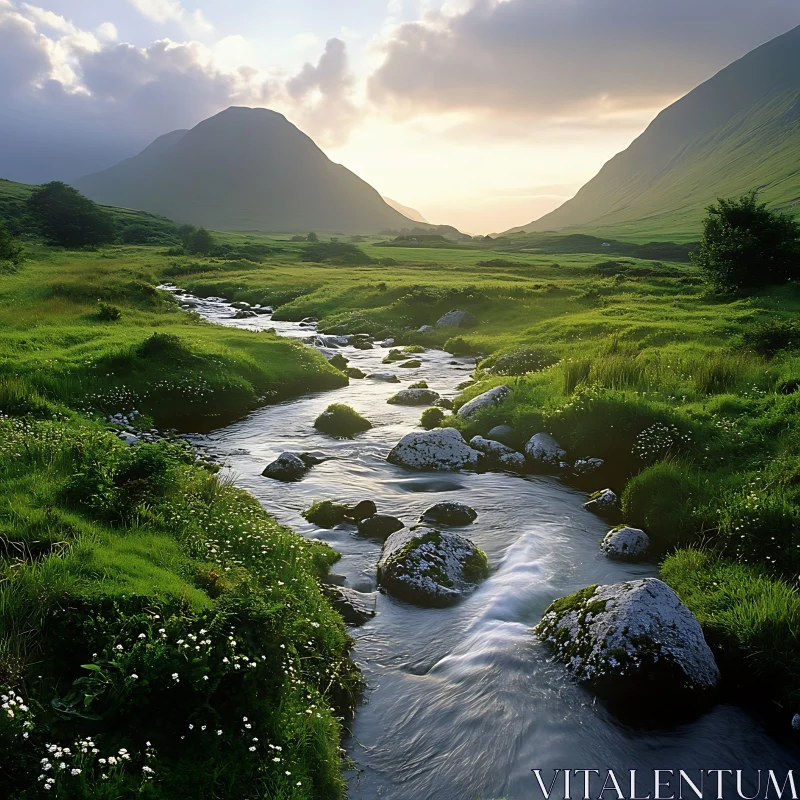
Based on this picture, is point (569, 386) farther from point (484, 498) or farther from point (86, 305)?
point (86, 305)

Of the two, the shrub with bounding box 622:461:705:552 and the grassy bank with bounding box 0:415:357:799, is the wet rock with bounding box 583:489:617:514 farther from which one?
the grassy bank with bounding box 0:415:357:799

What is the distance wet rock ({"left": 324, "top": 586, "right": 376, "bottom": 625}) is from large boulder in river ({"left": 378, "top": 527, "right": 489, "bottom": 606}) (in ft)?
1.95

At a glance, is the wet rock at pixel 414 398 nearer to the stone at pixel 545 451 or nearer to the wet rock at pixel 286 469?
the stone at pixel 545 451

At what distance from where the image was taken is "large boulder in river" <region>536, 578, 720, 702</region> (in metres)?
8.97

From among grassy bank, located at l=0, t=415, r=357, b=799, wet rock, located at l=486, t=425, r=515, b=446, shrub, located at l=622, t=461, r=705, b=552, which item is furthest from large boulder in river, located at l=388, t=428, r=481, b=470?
grassy bank, located at l=0, t=415, r=357, b=799

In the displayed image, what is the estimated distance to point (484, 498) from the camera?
55.3 feet

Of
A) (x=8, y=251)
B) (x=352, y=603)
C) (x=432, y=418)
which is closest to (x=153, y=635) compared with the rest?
(x=352, y=603)

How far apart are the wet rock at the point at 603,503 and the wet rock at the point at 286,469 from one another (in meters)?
8.50

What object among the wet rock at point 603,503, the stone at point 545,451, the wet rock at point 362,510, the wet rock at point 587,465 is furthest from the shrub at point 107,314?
the wet rock at point 603,503

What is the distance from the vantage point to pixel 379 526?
48.3ft

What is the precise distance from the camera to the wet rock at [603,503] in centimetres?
1580

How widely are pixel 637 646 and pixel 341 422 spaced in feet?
50.0

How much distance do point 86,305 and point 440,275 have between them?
165 feet

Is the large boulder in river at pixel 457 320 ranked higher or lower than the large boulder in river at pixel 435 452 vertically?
higher
